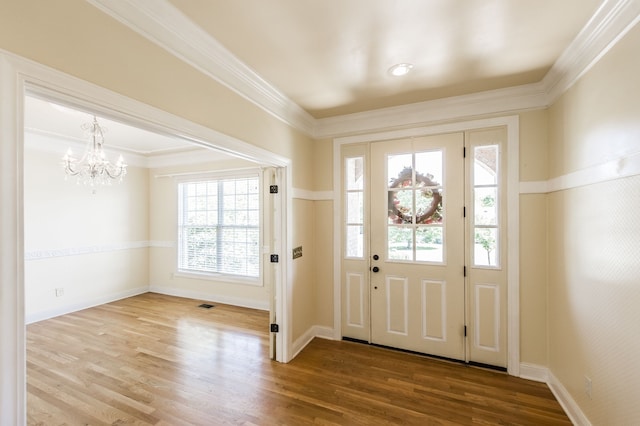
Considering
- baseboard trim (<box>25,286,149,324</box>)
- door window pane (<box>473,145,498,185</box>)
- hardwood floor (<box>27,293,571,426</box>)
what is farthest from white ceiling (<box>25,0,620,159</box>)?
baseboard trim (<box>25,286,149,324</box>)

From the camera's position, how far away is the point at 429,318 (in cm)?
298

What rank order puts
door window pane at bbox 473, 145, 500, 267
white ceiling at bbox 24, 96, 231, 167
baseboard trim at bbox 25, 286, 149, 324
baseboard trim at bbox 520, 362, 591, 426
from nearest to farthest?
baseboard trim at bbox 520, 362, 591, 426
door window pane at bbox 473, 145, 500, 267
white ceiling at bbox 24, 96, 231, 167
baseboard trim at bbox 25, 286, 149, 324

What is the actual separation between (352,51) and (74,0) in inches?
61.9

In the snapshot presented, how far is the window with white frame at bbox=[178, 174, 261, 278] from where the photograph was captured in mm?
4660

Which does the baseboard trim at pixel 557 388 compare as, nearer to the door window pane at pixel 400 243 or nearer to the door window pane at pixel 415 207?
the door window pane at pixel 415 207

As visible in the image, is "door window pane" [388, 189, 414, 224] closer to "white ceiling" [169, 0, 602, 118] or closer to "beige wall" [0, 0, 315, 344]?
"white ceiling" [169, 0, 602, 118]

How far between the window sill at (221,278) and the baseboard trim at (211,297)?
0.91 ft

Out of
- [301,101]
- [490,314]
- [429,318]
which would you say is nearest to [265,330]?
[429,318]

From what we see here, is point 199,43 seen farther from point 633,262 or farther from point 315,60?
point 633,262

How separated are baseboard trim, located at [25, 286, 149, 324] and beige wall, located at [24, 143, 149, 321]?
0.01 meters

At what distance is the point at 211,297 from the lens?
194 inches

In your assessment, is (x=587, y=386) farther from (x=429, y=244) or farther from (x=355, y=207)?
(x=355, y=207)

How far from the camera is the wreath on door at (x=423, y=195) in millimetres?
2955

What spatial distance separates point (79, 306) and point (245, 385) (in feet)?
12.5
